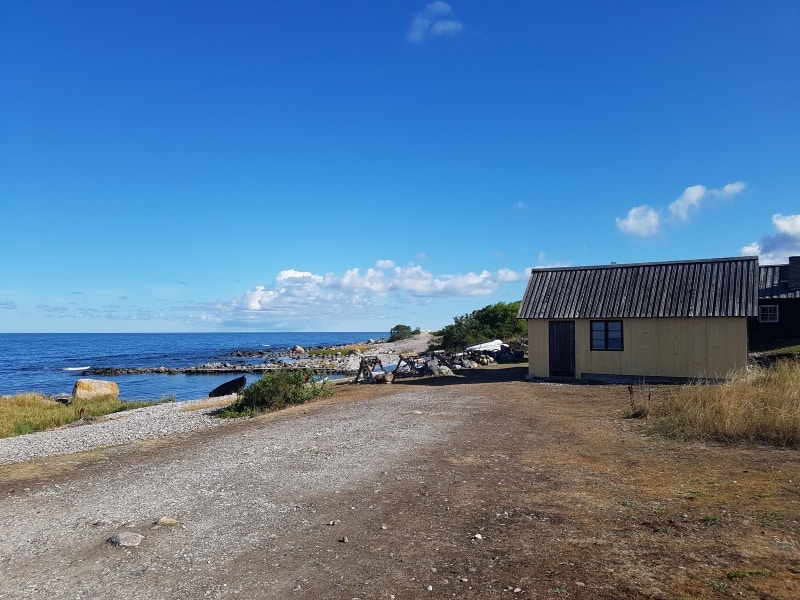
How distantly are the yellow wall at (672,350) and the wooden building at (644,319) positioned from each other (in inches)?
1.2

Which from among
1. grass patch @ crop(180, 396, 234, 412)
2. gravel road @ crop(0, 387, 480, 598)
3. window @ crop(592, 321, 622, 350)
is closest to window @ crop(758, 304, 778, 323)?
window @ crop(592, 321, 622, 350)

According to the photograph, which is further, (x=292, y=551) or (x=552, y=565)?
(x=292, y=551)

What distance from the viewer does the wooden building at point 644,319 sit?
20.7 meters

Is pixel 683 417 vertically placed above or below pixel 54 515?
above

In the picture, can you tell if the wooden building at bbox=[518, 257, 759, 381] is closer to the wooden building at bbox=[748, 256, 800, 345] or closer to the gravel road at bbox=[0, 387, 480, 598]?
the gravel road at bbox=[0, 387, 480, 598]

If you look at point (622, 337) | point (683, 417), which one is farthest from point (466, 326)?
point (683, 417)

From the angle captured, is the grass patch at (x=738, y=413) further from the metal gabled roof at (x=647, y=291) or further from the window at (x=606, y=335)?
the window at (x=606, y=335)

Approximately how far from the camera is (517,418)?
47.8ft

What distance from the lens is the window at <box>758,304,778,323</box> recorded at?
30.6 metres

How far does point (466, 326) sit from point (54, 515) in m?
34.6

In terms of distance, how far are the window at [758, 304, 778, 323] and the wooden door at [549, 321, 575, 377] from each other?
13.9 m

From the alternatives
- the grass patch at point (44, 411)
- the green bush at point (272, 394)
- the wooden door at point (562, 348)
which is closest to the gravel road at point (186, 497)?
the green bush at point (272, 394)

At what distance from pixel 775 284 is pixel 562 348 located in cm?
1613

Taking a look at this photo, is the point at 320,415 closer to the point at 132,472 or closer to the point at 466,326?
the point at 132,472
